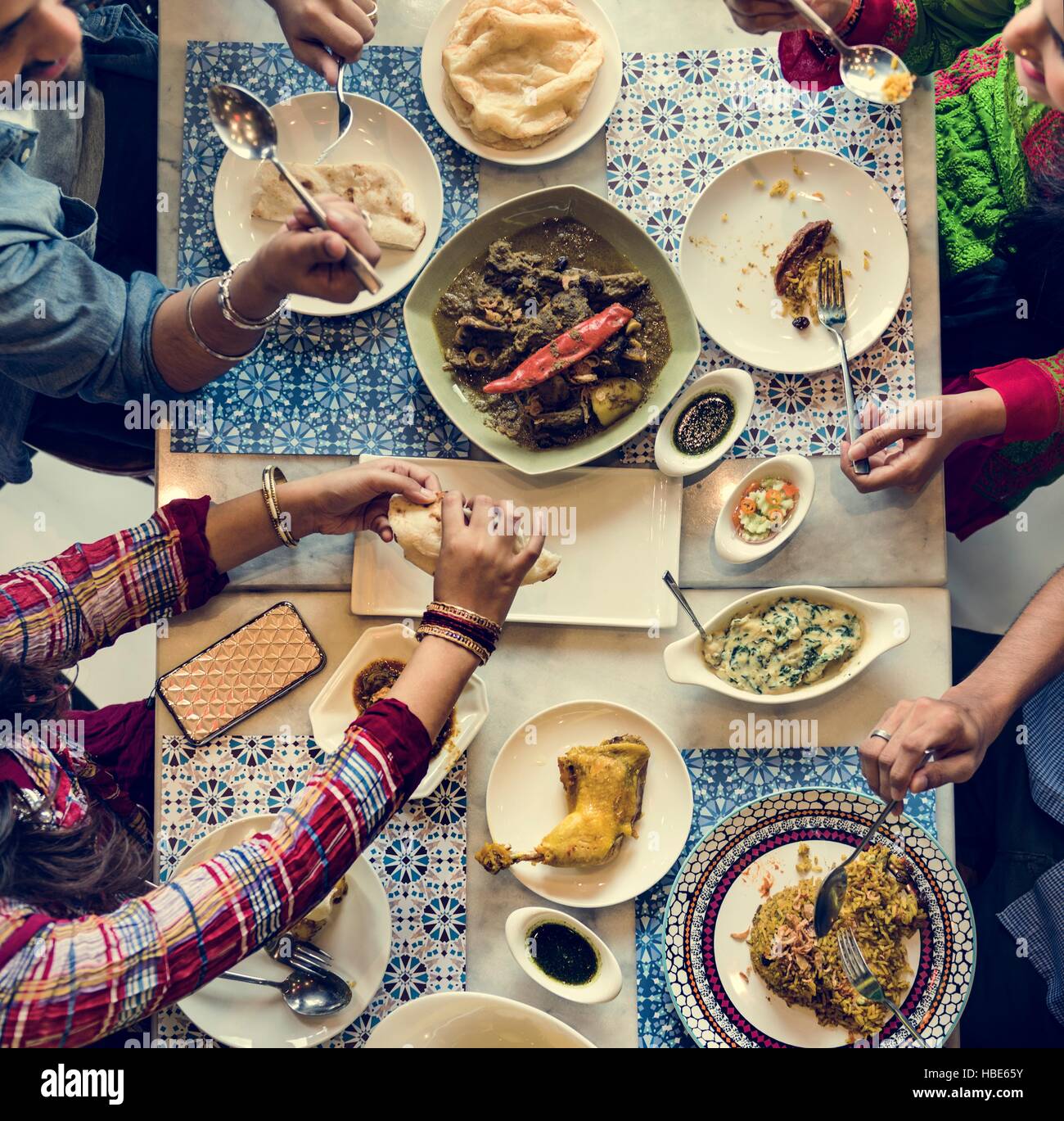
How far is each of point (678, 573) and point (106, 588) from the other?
1.33m

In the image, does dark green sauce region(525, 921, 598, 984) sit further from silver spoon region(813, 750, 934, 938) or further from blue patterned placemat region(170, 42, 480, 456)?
blue patterned placemat region(170, 42, 480, 456)

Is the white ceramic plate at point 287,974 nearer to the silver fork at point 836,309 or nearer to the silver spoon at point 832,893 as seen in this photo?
the silver spoon at point 832,893

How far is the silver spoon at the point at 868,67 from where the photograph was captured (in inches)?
87.2

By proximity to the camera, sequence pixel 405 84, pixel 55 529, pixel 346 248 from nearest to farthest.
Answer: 1. pixel 346 248
2. pixel 405 84
3. pixel 55 529

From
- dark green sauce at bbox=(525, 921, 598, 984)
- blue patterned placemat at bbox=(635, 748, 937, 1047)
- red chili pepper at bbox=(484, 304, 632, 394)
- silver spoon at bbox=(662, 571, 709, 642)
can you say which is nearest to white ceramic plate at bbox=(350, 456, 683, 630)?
silver spoon at bbox=(662, 571, 709, 642)

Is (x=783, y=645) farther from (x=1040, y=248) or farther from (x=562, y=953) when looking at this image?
(x=1040, y=248)

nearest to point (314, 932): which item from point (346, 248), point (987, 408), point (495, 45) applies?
point (346, 248)

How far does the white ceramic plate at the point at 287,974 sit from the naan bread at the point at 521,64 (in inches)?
70.0

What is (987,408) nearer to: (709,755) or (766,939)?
(709,755)

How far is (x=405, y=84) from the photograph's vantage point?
2391mm

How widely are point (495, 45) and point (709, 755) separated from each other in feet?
5.91

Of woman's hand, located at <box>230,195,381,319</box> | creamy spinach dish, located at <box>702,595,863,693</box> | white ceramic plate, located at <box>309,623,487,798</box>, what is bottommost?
white ceramic plate, located at <box>309,623,487,798</box>

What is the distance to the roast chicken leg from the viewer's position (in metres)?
2.16

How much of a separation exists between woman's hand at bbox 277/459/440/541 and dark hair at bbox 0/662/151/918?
0.69 metres
